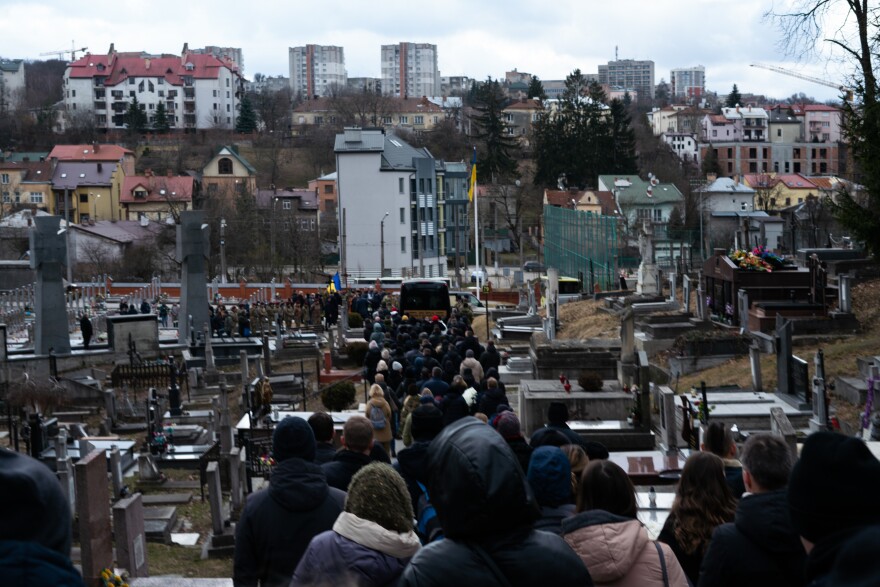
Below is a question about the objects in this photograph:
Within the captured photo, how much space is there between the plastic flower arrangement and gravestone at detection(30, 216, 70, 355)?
56.1 ft

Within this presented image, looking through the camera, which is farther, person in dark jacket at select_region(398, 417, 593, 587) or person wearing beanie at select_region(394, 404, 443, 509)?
person wearing beanie at select_region(394, 404, 443, 509)

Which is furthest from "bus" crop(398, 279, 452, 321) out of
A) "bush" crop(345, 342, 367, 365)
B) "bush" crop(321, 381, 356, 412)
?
"bush" crop(321, 381, 356, 412)

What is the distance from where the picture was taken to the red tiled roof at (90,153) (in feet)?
314

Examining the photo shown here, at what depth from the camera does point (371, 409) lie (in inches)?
524

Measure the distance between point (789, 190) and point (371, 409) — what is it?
9503 cm

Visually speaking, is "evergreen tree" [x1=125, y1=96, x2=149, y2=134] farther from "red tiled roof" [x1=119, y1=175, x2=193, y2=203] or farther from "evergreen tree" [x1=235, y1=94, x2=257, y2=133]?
"red tiled roof" [x1=119, y1=175, x2=193, y2=203]

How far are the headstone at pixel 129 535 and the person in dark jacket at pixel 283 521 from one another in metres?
4.45

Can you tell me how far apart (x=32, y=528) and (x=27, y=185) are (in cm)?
9899

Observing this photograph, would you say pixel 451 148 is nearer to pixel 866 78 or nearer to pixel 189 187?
pixel 189 187

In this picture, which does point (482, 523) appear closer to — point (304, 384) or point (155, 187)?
point (304, 384)

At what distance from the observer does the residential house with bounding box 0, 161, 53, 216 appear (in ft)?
311

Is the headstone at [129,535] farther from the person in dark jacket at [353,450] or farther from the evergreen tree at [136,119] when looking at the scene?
the evergreen tree at [136,119]

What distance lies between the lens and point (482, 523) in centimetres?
351

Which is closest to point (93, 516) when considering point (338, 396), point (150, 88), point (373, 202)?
point (338, 396)
